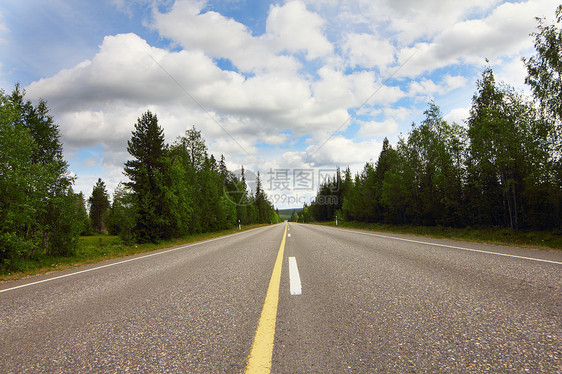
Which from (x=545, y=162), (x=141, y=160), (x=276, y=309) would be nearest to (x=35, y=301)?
(x=276, y=309)

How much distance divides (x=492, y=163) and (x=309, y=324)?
69.1ft

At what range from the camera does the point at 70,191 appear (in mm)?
12227

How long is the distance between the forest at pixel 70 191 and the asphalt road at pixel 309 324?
6.48m

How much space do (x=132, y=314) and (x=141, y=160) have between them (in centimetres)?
2089

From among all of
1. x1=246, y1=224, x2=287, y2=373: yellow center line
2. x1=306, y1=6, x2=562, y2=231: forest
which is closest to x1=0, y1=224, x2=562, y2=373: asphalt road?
x1=246, y1=224, x2=287, y2=373: yellow center line

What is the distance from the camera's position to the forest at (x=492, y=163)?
15.6m

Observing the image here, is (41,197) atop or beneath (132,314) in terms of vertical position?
atop

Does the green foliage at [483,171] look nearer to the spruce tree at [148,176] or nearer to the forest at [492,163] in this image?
the forest at [492,163]

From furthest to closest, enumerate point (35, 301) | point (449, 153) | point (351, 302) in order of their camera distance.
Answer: point (449, 153) → point (35, 301) → point (351, 302)

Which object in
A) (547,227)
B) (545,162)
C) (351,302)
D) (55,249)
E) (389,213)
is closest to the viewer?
(351,302)

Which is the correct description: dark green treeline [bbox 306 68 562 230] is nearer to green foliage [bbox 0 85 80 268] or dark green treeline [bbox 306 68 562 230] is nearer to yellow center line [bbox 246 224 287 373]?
yellow center line [bbox 246 224 287 373]

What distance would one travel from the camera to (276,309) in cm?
294

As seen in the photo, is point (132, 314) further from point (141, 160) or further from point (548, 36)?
point (548, 36)

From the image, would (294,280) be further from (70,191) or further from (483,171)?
(483,171)
